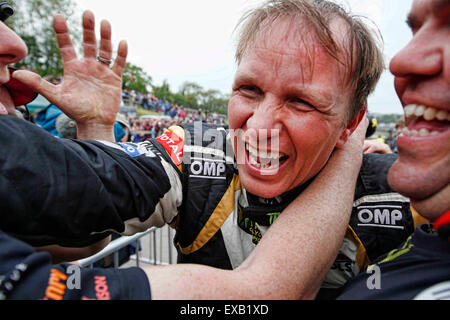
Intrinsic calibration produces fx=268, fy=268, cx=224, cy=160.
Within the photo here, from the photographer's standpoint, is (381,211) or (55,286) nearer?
(55,286)

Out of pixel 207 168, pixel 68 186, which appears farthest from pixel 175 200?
pixel 68 186

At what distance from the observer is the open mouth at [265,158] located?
134cm

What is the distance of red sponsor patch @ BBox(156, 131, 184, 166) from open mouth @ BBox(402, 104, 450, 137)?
3.77 ft

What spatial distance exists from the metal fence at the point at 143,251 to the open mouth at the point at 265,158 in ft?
5.42

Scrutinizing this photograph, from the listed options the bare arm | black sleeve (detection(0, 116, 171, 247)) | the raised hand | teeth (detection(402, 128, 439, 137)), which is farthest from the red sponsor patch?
teeth (detection(402, 128, 439, 137))

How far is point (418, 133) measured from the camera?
3.94 feet

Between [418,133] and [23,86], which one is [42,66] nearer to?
[23,86]

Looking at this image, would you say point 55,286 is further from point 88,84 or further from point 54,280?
point 88,84

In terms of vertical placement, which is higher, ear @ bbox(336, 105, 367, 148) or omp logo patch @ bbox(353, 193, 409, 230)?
ear @ bbox(336, 105, 367, 148)

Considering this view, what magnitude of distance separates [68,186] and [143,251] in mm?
4312

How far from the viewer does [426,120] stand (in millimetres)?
1210

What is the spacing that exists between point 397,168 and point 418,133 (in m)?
0.18

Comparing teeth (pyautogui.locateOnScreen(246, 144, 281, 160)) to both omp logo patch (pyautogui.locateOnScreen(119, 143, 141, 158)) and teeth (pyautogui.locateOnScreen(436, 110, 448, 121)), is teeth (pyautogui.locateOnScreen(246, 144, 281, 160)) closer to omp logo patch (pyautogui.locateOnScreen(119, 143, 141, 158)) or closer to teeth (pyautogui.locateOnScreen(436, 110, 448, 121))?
omp logo patch (pyautogui.locateOnScreen(119, 143, 141, 158))

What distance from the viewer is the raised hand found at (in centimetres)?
173
